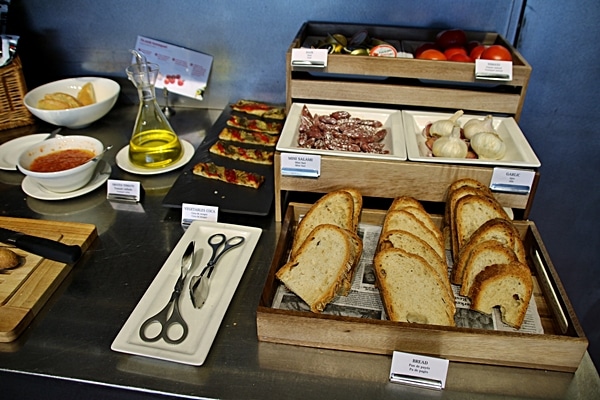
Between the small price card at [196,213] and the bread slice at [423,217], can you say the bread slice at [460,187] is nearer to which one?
the bread slice at [423,217]

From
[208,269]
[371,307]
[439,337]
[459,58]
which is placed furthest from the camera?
[459,58]

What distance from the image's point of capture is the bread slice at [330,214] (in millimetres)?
1185

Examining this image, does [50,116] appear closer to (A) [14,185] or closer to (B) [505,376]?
(A) [14,185]

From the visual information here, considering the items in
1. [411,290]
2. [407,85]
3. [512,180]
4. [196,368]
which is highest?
[407,85]

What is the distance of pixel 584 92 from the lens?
1.68 m

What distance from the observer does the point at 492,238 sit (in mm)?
1112

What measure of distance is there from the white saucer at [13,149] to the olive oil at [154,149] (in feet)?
1.30

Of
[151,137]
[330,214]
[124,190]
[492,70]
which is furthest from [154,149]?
[492,70]

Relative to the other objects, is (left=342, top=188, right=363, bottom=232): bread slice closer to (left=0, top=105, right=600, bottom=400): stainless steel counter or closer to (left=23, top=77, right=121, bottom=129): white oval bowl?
(left=0, top=105, right=600, bottom=400): stainless steel counter

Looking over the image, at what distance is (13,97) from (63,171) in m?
0.61

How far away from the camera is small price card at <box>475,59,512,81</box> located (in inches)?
50.5

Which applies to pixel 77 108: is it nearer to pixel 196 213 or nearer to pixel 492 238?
pixel 196 213

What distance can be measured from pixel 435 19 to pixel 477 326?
1100 millimetres

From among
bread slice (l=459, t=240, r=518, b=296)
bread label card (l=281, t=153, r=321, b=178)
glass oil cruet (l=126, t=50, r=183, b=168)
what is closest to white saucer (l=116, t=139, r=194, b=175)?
glass oil cruet (l=126, t=50, r=183, b=168)
